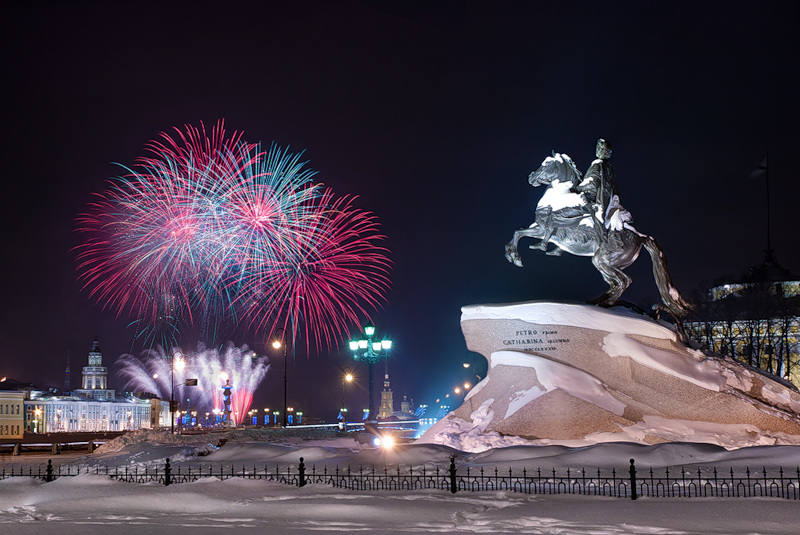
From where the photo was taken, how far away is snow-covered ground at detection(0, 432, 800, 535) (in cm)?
1151

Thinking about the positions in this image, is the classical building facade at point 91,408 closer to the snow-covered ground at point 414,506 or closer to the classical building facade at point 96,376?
the classical building facade at point 96,376

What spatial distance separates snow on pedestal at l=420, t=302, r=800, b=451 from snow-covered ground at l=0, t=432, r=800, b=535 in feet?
7.46

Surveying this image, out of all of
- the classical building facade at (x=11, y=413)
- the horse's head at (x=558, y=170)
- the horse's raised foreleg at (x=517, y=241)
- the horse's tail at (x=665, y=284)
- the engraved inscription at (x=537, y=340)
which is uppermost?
the horse's head at (x=558, y=170)

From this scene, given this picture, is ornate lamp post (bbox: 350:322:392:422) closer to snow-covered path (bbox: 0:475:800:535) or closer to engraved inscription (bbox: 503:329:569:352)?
engraved inscription (bbox: 503:329:569:352)

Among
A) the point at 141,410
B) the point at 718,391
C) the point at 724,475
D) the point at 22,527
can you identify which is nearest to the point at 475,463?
the point at 724,475

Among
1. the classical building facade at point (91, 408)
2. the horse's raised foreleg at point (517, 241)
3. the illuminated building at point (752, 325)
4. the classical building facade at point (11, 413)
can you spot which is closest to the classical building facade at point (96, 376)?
the classical building facade at point (91, 408)

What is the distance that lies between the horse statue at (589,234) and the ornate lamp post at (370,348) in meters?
13.2

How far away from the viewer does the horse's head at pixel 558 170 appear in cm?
2364

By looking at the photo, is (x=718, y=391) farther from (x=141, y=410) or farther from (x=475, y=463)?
(x=141, y=410)

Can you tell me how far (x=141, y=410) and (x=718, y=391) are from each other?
15663 cm

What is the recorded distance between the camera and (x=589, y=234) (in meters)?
23.5

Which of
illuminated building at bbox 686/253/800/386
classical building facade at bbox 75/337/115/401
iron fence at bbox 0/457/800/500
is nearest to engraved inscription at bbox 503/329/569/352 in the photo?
iron fence at bbox 0/457/800/500

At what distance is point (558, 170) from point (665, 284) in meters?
5.03

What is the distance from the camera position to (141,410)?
528ft
